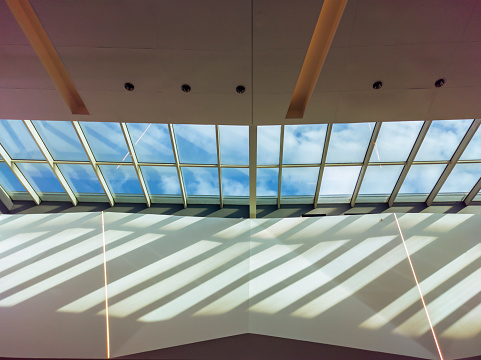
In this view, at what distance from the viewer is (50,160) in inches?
604

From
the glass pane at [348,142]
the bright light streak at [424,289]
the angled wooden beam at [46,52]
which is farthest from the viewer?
the glass pane at [348,142]

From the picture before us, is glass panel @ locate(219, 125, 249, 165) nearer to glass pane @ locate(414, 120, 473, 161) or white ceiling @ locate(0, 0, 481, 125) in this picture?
white ceiling @ locate(0, 0, 481, 125)

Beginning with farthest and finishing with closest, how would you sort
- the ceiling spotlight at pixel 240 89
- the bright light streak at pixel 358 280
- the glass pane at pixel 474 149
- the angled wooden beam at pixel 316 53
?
the glass pane at pixel 474 149 → the bright light streak at pixel 358 280 → the ceiling spotlight at pixel 240 89 → the angled wooden beam at pixel 316 53

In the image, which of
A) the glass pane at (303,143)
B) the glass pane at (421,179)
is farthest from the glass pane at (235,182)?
the glass pane at (421,179)

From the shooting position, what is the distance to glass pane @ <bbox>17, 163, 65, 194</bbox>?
15.9 meters

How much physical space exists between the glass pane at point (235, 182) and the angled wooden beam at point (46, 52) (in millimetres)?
7716

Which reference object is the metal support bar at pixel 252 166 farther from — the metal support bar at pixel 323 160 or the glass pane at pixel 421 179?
the glass pane at pixel 421 179

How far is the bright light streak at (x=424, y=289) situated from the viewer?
9.41 m

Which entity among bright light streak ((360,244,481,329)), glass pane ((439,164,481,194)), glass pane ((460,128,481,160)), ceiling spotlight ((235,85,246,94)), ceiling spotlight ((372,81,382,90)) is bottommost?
bright light streak ((360,244,481,329))

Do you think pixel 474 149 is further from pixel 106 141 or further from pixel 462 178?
pixel 106 141

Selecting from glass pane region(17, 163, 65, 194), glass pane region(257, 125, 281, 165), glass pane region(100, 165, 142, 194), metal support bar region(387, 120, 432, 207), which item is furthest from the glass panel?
glass pane region(17, 163, 65, 194)

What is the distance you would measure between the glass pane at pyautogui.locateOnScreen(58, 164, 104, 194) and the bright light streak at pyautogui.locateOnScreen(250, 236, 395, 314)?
10943 mm

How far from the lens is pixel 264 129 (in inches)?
552

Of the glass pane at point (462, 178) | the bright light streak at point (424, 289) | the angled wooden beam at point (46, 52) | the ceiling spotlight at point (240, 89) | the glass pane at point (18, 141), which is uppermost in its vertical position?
the glass pane at point (18, 141)
